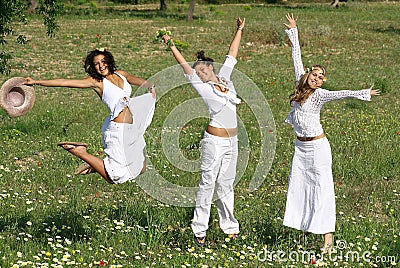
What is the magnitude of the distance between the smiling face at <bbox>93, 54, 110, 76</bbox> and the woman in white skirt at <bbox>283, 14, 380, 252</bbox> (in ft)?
7.11

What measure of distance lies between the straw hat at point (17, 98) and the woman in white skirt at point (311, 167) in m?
2.99

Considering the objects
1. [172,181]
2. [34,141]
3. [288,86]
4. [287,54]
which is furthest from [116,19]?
[172,181]

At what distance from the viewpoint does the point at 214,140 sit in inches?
284

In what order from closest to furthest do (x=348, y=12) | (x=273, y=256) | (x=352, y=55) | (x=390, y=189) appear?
(x=273, y=256) < (x=390, y=189) < (x=352, y=55) < (x=348, y=12)

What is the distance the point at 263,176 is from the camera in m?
9.88

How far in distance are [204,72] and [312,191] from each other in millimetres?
1811

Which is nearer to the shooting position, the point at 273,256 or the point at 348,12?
the point at 273,256

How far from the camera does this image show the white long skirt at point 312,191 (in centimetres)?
729

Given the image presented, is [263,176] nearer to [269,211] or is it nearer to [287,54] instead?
[269,211]

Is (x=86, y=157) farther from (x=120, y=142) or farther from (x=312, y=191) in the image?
(x=312, y=191)

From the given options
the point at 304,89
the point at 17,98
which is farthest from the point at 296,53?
the point at 17,98

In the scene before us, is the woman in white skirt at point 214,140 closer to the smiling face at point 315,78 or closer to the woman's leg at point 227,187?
the woman's leg at point 227,187

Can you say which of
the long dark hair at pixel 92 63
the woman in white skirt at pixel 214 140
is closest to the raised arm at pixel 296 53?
the woman in white skirt at pixel 214 140

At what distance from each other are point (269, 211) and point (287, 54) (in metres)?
18.6
